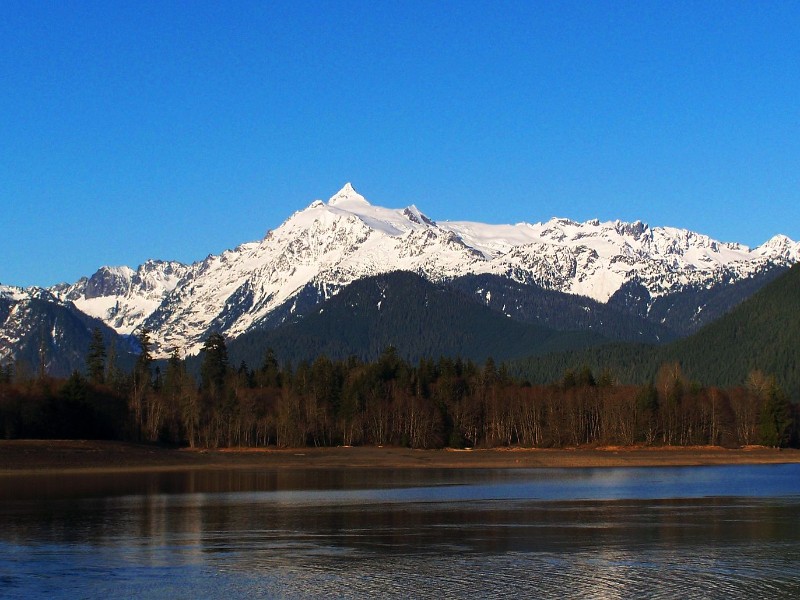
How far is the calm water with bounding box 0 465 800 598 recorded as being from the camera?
48938mm

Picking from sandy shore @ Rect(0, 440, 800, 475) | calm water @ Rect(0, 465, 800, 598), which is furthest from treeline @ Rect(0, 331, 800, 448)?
calm water @ Rect(0, 465, 800, 598)

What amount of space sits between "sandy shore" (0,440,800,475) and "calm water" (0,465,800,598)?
2732 centimetres

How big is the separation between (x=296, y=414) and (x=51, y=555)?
11732cm

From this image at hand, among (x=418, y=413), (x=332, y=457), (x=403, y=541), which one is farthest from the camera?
(x=418, y=413)

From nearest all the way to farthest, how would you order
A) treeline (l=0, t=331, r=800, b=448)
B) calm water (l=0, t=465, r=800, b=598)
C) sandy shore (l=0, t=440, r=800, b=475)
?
1. calm water (l=0, t=465, r=800, b=598)
2. sandy shore (l=0, t=440, r=800, b=475)
3. treeline (l=0, t=331, r=800, b=448)

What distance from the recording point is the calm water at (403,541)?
48938 millimetres

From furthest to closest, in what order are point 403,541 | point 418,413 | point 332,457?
point 418,413 → point 332,457 → point 403,541

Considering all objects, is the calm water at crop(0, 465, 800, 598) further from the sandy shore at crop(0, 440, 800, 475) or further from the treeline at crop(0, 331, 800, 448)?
the treeline at crop(0, 331, 800, 448)

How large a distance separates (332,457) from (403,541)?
305 ft

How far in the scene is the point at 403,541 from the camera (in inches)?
2459

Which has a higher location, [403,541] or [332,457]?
[332,457]

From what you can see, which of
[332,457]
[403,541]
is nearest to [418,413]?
[332,457]

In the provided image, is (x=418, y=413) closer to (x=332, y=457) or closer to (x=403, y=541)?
(x=332, y=457)

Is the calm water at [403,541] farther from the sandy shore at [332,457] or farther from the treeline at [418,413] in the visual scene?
the treeline at [418,413]
